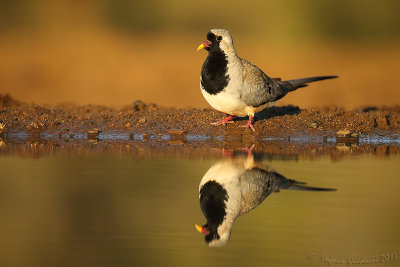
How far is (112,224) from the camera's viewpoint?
5.02 metres

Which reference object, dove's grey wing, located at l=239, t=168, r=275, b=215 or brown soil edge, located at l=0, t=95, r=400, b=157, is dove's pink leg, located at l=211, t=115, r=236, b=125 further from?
dove's grey wing, located at l=239, t=168, r=275, b=215

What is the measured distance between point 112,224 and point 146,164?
2411 mm

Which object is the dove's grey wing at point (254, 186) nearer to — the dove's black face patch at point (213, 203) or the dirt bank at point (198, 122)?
the dove's black face patch at point (213, 203)

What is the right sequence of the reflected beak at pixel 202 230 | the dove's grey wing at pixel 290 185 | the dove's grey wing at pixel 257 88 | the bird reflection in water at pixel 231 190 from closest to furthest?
the reflected beak at pixel 202 230 → the bird reflection in water at pixel 231 190 → the dove's grey wing at pixel 290 185 → the dove's grey wing at pixel 257 88

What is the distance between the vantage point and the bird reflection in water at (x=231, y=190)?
16.8 ft

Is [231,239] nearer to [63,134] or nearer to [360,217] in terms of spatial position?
[360,217]

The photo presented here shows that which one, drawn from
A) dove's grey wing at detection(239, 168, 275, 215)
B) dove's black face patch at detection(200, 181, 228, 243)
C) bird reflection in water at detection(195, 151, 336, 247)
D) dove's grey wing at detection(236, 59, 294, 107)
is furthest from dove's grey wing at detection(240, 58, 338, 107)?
dove's black face patch at detection(200, 181, 228, 243)

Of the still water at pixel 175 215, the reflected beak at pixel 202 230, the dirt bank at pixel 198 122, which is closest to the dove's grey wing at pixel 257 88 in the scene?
the dirt bank at pixel 198 122

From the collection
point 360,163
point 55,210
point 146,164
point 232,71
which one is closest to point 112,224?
point 55,210

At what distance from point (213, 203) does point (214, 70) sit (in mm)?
3051

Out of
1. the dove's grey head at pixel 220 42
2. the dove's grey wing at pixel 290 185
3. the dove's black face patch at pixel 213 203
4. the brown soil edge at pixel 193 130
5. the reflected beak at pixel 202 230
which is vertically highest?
the dove's grey head at pixel 220 42

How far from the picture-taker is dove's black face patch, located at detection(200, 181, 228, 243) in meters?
5.27

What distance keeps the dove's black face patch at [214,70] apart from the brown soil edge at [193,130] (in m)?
0.64

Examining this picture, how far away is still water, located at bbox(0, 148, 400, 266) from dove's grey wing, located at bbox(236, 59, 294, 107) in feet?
4.16
